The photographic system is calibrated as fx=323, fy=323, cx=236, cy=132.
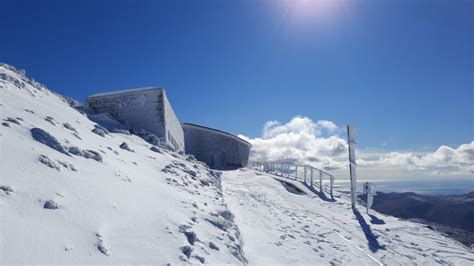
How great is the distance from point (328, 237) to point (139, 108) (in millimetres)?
11210

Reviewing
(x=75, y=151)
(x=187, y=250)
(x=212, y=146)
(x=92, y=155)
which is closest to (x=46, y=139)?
(x=75, y=151)

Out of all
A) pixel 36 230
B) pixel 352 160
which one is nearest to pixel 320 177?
pixel 352 160

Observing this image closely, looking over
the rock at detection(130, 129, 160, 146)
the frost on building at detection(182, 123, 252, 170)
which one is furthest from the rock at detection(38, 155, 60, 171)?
the frost on building at detection(182, 123, 252, 170)

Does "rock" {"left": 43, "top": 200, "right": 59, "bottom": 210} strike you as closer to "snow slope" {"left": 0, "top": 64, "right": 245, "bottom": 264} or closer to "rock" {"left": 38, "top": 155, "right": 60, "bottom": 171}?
"snow slope" {"left": 0, "top": 64, "right": 245, "bottom": 264}

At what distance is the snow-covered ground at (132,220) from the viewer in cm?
349

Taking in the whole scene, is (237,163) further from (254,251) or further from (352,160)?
(254,251)

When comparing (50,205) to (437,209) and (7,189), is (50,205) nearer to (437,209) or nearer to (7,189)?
(7,189)

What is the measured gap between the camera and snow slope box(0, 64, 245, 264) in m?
3.32

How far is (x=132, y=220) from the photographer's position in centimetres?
456

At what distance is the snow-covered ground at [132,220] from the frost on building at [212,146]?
68.3ft

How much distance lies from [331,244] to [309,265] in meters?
2.02

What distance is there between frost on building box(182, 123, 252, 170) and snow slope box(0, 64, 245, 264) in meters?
24.6

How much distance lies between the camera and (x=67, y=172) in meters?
4.98

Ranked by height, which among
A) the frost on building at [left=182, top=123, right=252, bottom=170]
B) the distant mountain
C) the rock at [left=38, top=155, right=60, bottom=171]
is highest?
the frost on building at [left=182, top=123, right=252, bottom=170]
